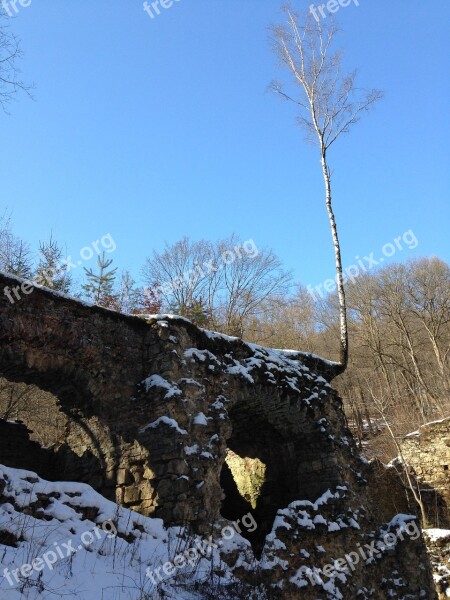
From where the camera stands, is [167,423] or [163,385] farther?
[163,385]

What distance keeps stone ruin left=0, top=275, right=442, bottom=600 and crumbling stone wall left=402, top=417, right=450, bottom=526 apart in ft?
19.7

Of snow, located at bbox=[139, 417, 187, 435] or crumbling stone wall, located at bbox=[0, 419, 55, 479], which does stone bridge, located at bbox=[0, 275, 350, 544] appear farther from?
crumbling stone wall, located at bbox=[0, 419, 55, 479]

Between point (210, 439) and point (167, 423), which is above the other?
point (167, 423)

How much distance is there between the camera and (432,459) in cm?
1461

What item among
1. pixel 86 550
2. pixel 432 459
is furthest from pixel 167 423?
pixel 432 459

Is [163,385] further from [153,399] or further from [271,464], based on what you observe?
[271,464]

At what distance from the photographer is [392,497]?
14398 mm

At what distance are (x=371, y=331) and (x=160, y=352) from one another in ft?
60.9

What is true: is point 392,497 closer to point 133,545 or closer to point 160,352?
point 160,352

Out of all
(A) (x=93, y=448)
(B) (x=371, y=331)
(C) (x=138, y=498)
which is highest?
(B) (x=371, y=331)

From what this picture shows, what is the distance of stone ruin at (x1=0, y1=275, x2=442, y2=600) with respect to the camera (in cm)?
601

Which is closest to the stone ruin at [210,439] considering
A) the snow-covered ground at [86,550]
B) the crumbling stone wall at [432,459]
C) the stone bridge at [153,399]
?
the stone bridge at [153,399]

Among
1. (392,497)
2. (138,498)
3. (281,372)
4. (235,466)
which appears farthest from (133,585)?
(392,497)

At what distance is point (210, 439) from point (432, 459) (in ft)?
35.1
